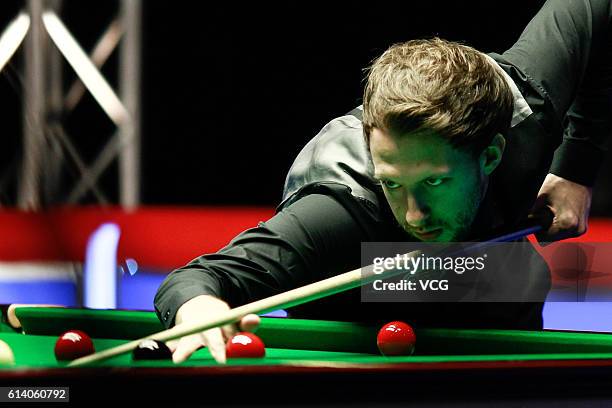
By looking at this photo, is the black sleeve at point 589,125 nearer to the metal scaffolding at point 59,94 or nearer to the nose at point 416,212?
the nose at point 416,212

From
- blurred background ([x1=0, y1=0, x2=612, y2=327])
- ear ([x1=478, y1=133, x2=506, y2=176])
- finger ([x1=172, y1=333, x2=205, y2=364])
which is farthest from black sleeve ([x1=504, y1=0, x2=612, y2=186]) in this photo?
blurred background ([x1=0, y1=0, x2=612, y2=327])

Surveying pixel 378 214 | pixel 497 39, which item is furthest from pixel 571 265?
pixel 497 39

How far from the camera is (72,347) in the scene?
2.09 metres

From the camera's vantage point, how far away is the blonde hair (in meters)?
2.19

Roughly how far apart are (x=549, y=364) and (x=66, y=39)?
4.80 meters

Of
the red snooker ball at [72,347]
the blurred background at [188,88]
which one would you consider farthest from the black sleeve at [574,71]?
the blurred background at [188,88]

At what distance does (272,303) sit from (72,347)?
1.46 feet

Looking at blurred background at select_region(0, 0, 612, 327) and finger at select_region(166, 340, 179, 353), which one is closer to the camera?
finger at select_region(166, 340, 179, 353)

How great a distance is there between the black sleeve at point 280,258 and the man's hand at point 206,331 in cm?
7

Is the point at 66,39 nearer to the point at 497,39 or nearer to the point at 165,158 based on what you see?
the point at 165,158

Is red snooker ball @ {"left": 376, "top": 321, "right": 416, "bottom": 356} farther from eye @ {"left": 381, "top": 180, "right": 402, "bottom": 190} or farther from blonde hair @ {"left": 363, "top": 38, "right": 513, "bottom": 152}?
blonde hair @ {"left": 363, "top": 38, "right": 513, "bottom": 152}

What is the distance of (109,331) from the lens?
2492 mm

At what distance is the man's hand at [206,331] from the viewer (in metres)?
1.79

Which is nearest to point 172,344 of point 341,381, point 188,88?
point 341,381
